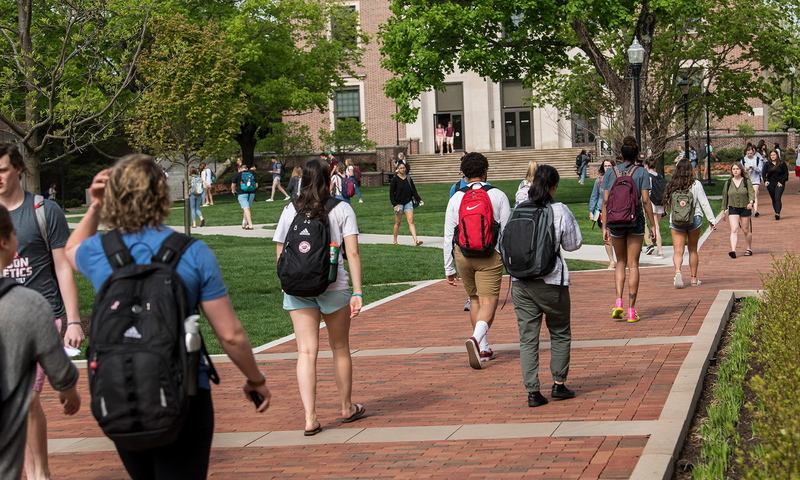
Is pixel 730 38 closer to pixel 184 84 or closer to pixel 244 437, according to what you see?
pixel 184 84

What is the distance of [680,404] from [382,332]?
4.90m

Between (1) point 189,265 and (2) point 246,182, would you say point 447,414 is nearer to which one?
(1) point 189,265

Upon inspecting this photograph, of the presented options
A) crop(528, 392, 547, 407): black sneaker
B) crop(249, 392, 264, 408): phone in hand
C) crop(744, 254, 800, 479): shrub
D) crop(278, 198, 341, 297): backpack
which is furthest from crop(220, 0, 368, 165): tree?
crop(249, 392, 264, 408): phone in hand

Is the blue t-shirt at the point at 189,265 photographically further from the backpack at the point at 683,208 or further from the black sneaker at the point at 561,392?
the backpack at the point at 683,208

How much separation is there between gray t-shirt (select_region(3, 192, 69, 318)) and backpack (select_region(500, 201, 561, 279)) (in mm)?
3002

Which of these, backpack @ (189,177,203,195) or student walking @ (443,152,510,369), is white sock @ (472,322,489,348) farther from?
backpack @ (189,177,203,195)

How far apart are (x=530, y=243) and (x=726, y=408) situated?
167 centimetres

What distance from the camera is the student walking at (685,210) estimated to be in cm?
1264

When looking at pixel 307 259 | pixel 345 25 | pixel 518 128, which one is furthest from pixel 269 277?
pixel 518 128

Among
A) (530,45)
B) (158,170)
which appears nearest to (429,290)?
(158,170)

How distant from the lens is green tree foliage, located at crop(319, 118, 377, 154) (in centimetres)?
5106

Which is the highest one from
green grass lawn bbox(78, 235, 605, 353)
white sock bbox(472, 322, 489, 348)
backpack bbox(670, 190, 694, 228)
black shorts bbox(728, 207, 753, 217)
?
backpack bbox(670, 190, 694, 228)

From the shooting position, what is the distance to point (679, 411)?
6066mm

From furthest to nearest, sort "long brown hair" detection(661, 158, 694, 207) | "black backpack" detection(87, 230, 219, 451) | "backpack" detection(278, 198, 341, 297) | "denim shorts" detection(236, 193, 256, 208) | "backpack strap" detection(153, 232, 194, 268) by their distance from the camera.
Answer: "denim shorts" detection(236, 193, 256, 208)
"long brown hair" detection(661, 158, 694, 207)
"backpack" detection(278, 198, 341, 297)
"backpack strap" detection(153, 232, 194, 268)
"black backpack" detection(87, 230, 219, 451)
